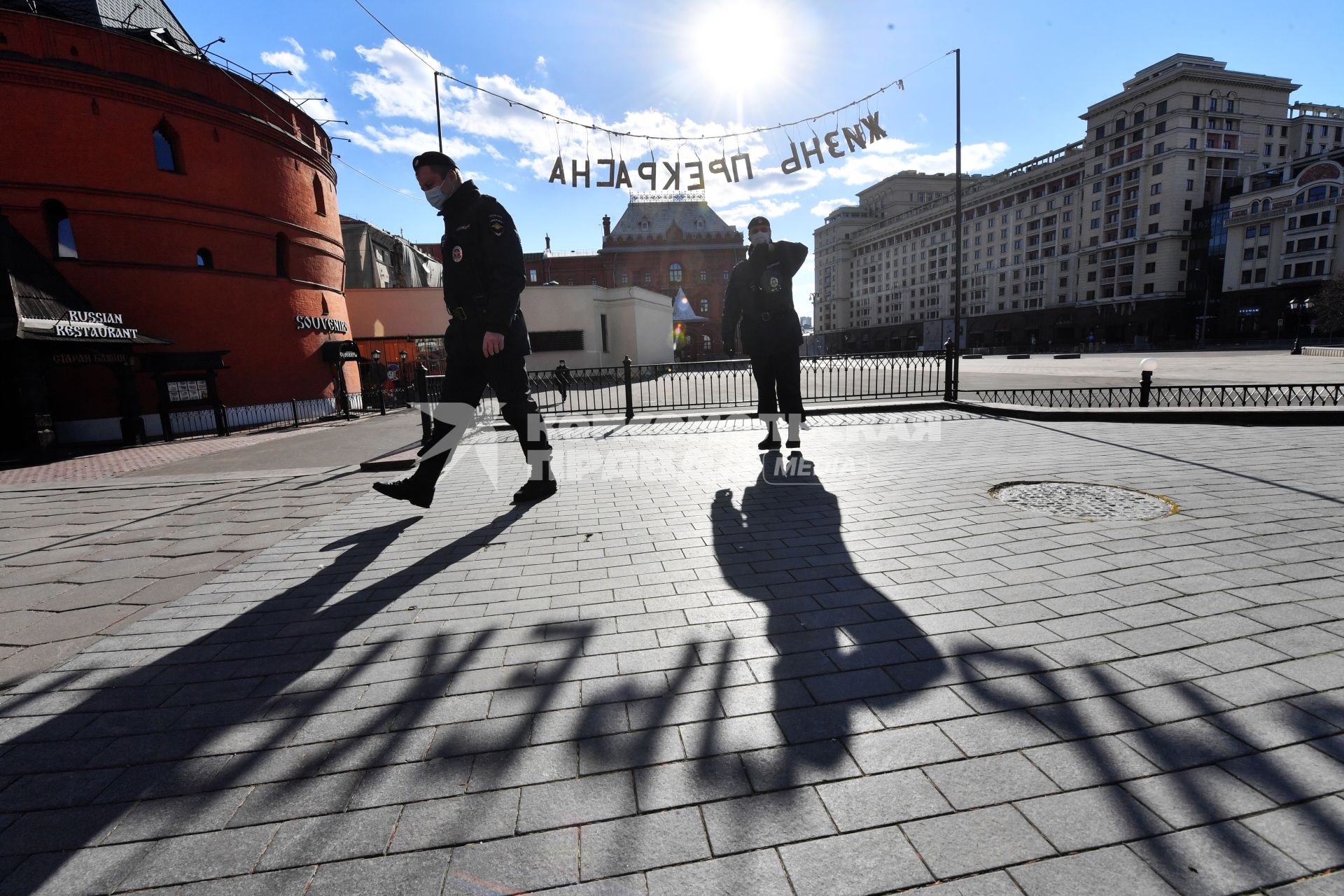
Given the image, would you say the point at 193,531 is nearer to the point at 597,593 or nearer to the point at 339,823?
the point at 597,593

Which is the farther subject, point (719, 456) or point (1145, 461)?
point (719, 456)

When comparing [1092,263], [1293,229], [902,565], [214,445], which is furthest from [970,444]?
[1092,263]

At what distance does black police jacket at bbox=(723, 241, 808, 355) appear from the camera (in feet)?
20.8

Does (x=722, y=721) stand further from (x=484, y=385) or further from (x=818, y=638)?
(x=484, y=385)

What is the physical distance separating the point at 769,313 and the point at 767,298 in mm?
172

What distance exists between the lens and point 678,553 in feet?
12.1

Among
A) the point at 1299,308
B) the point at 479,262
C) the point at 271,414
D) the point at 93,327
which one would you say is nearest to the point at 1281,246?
the point at 1299,308

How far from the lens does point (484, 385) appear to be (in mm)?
4953

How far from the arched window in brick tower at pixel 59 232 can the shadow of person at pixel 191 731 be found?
16.1 m

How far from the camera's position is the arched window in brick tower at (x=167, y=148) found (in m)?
14.2

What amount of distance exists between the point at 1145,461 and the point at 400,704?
672cm

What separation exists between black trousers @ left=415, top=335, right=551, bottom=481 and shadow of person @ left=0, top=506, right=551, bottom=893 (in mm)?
2096

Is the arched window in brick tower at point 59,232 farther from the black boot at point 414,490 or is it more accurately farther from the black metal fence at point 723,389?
the black boot at point 414,490

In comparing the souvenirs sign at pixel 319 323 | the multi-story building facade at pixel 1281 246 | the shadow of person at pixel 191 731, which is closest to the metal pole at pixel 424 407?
the shadow of person at pixel 191 731
